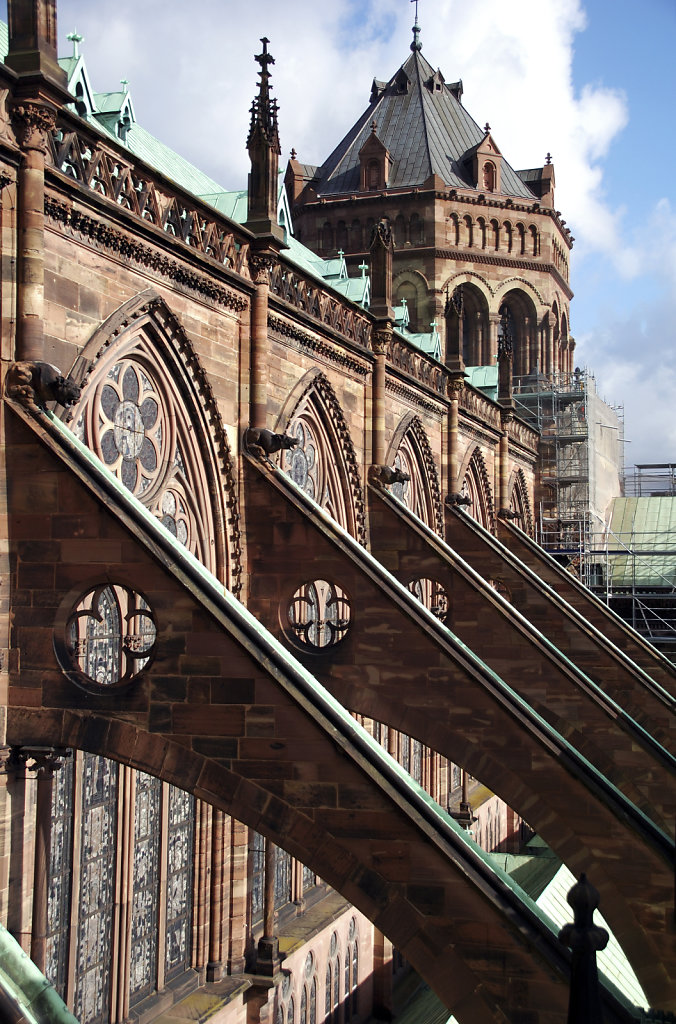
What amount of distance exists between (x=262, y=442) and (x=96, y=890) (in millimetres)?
5124

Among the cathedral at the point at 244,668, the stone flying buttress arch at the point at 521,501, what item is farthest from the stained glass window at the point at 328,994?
the stone flying buttress arch at the point at 521,501

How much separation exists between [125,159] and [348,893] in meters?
6.81

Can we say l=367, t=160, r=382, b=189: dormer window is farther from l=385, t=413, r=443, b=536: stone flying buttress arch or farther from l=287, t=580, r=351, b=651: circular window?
l=287, t=580, r=351, b=651: circular window

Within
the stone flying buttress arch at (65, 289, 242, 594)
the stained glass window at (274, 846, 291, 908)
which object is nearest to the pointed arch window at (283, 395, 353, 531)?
the stone flying buttress arch at (65, 289, 242, 594)

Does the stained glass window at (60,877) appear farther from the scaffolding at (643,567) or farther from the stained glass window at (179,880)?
the scaffolding at (643,567)

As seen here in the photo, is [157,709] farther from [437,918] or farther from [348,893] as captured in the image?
[437,918]

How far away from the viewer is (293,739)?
782 centimetres

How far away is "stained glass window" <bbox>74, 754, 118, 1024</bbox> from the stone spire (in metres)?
Answer: 6.46

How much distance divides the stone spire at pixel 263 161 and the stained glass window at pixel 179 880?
655 cm

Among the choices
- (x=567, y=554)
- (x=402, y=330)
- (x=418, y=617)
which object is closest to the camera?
(x=418, y=617)

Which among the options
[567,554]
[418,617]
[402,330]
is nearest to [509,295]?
[567,554]

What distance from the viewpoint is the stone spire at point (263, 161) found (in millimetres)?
12898

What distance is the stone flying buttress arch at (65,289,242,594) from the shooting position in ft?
33.8

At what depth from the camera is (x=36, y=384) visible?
857 centimetres
